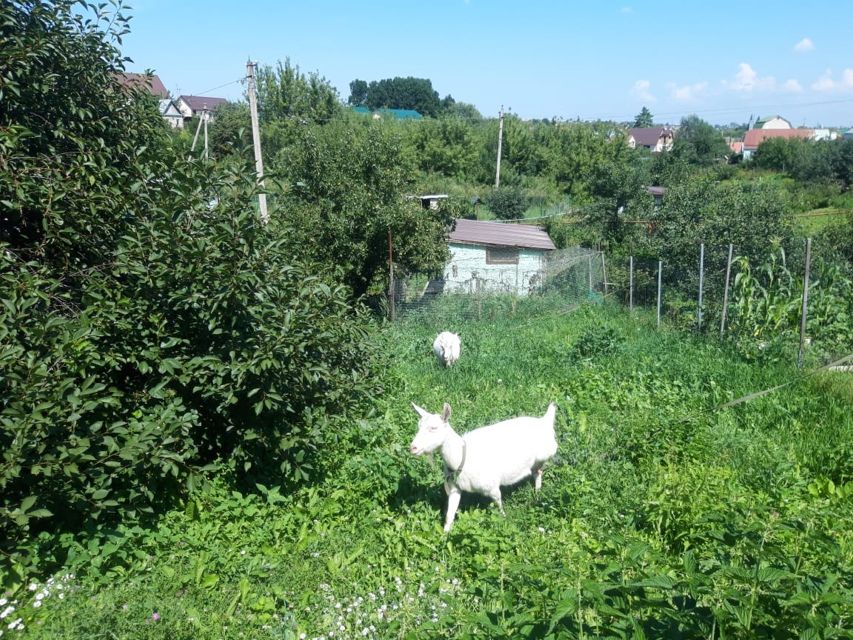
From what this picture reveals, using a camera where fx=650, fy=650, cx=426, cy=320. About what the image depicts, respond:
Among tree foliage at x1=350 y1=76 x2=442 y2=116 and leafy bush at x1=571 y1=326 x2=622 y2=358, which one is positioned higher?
tree foliage at x1=350 y1=76 x2=442 y2=116

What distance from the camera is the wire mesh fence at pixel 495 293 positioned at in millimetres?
14086

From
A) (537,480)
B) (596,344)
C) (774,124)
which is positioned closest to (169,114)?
(596,344)

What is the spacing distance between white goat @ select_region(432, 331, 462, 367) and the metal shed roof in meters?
10.0

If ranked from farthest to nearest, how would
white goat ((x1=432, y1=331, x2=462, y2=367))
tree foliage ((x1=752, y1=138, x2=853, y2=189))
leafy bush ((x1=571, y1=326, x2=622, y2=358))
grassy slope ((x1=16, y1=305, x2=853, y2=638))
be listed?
1. tree foliage ((x1=752, y1=138, x2=853, y2=189))
2. white goat ((x1=432, y1=331, x2=462, y2=367))
3. leafy bush ((x1=571, y1=326, x2=622, y2=358))
4. grassy slope ((x1=16, y1=305, x2=853, y2=638))

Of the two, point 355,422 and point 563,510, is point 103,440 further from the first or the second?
point 563,510

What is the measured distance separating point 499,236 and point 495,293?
7561 mm

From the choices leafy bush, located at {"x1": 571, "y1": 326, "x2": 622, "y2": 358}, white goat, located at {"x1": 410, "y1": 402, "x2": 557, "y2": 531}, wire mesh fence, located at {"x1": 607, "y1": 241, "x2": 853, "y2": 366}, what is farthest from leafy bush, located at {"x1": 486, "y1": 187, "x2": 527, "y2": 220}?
white goat, located at {"x1": 410, "y1": 402, "x2": 557, "y2": 531}

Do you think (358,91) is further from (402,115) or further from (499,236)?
(499,236)

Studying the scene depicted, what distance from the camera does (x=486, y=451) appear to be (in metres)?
5.70

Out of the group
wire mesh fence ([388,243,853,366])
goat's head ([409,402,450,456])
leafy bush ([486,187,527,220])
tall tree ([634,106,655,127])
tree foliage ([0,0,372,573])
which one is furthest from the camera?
→ tall tree ([634,106,655,127])

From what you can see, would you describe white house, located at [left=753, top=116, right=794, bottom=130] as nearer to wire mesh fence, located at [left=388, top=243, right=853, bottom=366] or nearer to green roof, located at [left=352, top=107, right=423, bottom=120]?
green roof, located at [left=352, top=107, right=423, bottom=120]

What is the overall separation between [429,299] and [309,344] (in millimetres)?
9030

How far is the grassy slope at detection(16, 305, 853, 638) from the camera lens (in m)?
3.00

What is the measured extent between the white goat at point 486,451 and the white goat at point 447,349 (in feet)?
13.8
